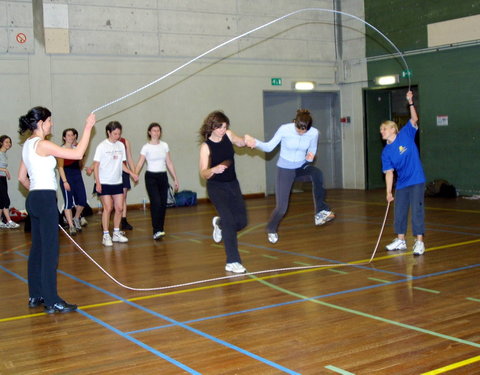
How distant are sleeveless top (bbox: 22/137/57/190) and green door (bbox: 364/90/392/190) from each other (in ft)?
45.3

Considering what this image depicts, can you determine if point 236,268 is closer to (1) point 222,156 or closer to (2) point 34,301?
(1) point 222,156

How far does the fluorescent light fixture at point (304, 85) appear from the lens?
17.7 meters

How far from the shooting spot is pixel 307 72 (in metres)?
18.1

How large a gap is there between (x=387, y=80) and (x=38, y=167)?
43.7 feet

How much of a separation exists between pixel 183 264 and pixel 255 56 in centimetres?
1031

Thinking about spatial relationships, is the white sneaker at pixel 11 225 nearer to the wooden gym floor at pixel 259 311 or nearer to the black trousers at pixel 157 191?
the wooden gym floor at pixel 259 311

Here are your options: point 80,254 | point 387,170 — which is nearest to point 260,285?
point 387,170

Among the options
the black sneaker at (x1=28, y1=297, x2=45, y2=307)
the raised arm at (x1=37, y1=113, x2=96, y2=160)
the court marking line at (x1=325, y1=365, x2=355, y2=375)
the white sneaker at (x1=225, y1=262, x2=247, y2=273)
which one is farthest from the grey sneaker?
the court marking line at (x1=325, y1=365, x2=355, y2=375)

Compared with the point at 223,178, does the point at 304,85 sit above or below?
above

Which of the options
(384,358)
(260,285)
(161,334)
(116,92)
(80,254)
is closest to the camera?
(384,358)

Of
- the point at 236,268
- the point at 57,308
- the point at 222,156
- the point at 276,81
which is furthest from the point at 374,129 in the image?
the point at 57,308

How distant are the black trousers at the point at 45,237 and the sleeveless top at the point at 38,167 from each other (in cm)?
6

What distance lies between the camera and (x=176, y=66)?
15.8 metres

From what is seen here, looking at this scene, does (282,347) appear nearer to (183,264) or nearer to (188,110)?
(183,264)
